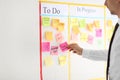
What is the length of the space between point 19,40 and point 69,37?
1.39 feet

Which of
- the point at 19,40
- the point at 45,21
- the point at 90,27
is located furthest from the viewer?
the point at 90,27

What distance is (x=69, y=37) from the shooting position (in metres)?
1.91

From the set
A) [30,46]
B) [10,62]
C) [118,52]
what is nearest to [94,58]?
[118,52]

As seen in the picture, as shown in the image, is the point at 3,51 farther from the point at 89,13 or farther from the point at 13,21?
the point at 89,13

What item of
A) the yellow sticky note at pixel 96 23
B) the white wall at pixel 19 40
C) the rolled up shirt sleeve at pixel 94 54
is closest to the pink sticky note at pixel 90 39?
the yellow sticky note at pixel 96 23

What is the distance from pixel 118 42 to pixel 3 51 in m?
0.76

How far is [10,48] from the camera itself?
1.66m

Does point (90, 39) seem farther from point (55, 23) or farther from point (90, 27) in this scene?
point (55, 23)

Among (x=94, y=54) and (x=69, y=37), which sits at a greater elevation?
(x=69, y=37)

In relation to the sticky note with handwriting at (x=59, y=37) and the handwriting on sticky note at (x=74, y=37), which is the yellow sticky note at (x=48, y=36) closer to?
the sticky note with handwriting at (x=59, y=37)

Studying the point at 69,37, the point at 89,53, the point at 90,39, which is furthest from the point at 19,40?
the point at 90,39

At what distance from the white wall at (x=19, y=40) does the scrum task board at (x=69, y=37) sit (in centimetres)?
6

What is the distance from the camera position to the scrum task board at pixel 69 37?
1.80 metres

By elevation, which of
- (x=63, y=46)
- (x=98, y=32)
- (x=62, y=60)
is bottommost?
(x=62, y=60)
